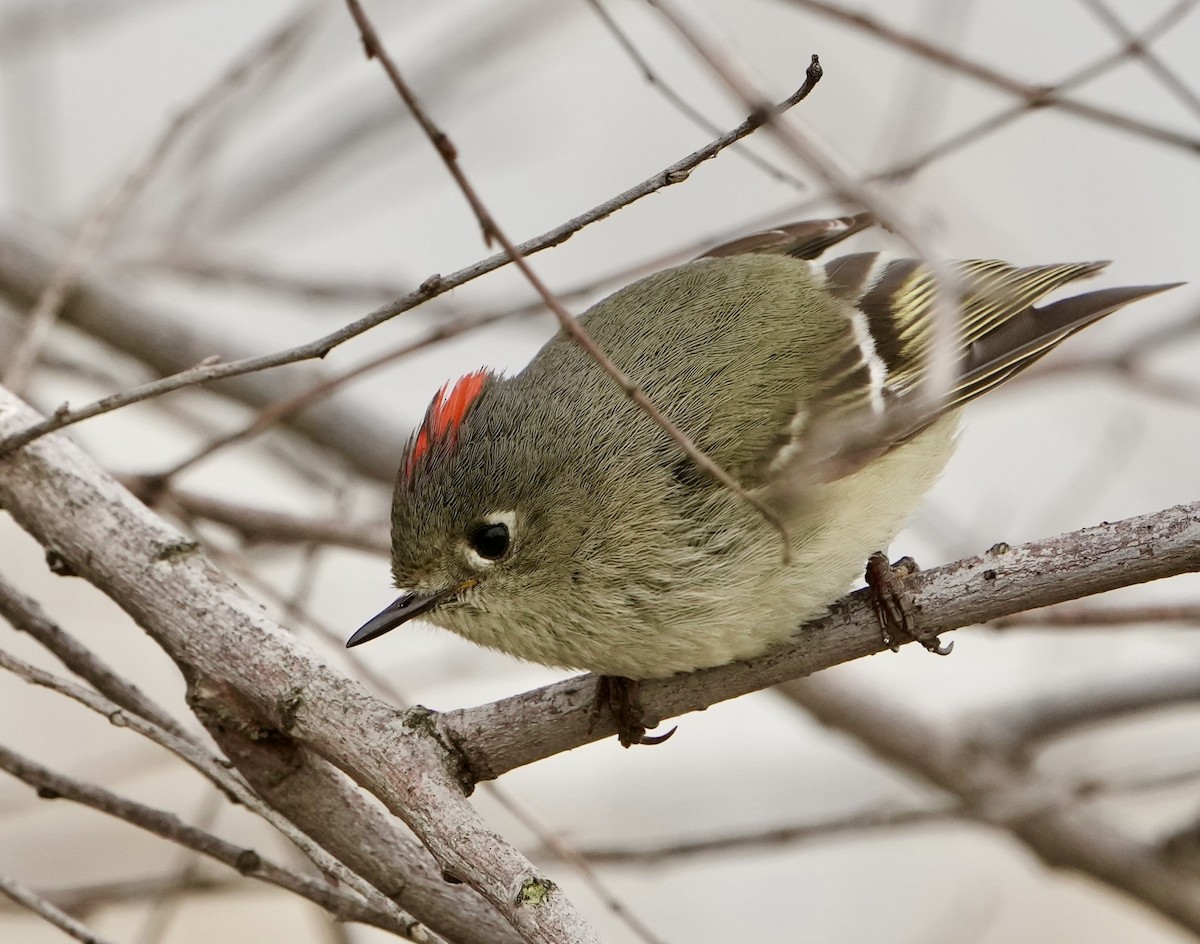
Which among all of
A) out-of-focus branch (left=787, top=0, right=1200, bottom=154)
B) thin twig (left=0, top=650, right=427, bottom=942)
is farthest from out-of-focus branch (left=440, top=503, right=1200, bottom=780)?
out-of-focus branch (left=787, top=0, right=1200, bottom=154)

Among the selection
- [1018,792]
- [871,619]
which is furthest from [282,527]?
[1018,792]

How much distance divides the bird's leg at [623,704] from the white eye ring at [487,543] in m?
0.28

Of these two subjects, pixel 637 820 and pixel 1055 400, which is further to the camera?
pixel 1055 400

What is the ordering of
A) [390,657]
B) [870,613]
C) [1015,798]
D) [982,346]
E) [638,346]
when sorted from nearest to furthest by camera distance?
1. [870,613]
2. [638,346]
3. [982,346]
4. [1015,798]
5. [390,657]

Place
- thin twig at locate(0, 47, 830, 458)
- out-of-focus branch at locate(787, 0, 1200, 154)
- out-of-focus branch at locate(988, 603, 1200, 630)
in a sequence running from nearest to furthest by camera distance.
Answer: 1. thin twig at locate(0, 47, 830, 458)
2. out-of-focus branch at locate(787, 0, 1200, 154)
3. out-of-focus branch at locate(988, 603, 1200, 630)

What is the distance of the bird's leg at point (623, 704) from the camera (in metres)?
2.01

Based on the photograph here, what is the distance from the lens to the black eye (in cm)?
221

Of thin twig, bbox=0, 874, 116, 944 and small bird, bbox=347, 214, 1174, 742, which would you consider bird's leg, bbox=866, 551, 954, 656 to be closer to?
small bird, bbox=347, 214, 1174, 742

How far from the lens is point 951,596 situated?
5.89ft

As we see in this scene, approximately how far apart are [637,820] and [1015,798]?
1.52 metres

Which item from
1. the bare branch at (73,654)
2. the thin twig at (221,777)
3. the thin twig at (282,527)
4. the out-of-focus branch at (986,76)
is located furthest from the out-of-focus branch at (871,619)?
the thin twig at (282,527)

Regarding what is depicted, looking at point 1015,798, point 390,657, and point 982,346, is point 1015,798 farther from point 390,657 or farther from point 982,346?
point 390,657

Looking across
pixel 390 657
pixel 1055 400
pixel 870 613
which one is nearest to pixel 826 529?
pixel 870 613

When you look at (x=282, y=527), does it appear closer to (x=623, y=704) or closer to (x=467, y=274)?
(x=623, y=704)
